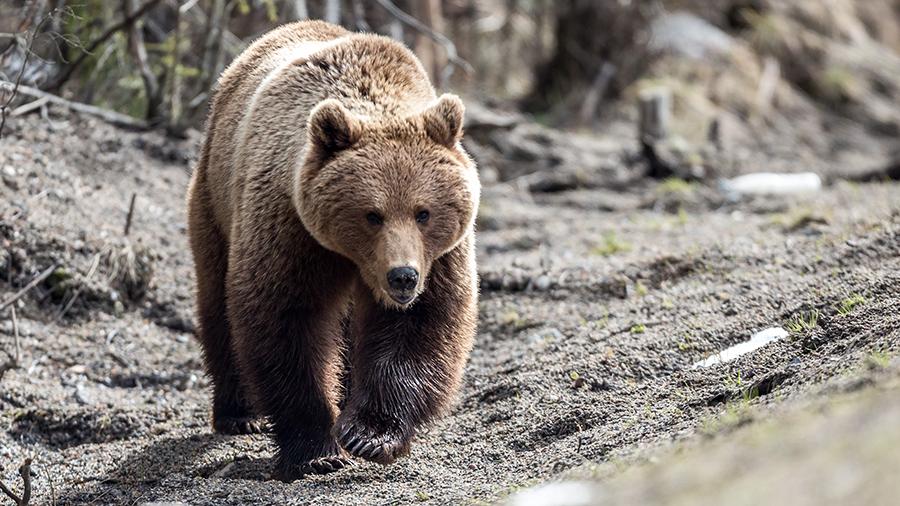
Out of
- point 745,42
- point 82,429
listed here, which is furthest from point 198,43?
point 745,42

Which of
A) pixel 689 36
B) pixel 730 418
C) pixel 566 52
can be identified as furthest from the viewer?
pixel 689 36

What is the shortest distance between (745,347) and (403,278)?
76.3 inches

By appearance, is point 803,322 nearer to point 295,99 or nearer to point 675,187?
point 295,99

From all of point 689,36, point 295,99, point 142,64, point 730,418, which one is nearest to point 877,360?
Result: point 730,418

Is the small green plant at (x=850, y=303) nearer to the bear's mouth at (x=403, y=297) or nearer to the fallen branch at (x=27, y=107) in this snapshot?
the bear's mouth at (x=403, y=297)

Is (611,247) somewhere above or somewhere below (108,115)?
below

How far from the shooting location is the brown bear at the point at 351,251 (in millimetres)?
5008

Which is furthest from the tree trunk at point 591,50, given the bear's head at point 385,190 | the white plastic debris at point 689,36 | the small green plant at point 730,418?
the small green plant at point 730,418

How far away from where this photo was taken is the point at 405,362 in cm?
530

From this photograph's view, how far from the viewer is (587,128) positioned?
14.3 metres


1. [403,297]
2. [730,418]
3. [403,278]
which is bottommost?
[730,418]

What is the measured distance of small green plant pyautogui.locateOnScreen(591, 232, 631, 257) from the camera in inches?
344

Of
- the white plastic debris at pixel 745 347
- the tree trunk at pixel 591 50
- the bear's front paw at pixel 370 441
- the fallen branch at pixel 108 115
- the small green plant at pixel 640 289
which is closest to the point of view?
the bear's front paw at pixel 370 441

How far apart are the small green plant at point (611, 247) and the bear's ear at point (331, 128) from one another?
3.98m
